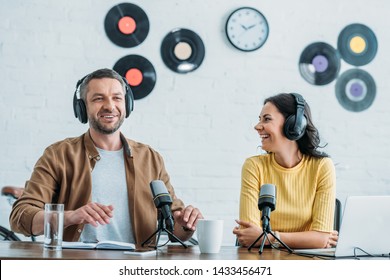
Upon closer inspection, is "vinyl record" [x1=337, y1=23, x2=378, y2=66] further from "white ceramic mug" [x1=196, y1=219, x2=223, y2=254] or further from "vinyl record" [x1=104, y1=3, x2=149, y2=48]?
"white ceramic mug" [x1=196, y1=219, x2=223, y2=254]

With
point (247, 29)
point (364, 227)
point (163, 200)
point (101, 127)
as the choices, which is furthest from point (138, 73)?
point (364, 227)

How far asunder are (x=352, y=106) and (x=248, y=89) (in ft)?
2.23

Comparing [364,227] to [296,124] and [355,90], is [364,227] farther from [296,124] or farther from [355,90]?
[355,90]

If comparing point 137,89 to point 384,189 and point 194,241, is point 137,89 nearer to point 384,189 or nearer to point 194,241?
point 194,241

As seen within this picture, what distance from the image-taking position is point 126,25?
11.0 feet

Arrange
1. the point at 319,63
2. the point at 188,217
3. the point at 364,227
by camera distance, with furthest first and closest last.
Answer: the point at 319,63 < the point at 188,217 < the point at 364,227

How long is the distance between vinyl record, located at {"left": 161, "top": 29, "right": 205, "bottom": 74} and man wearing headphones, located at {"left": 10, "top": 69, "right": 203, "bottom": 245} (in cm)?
119

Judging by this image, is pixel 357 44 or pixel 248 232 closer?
pixel 248 232

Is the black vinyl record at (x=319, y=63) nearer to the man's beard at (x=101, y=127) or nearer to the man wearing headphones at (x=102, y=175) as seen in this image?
the man wearing headphones at (x=102, y=175)

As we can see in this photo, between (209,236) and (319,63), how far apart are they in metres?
2.25

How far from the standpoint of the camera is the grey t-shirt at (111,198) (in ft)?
6.67

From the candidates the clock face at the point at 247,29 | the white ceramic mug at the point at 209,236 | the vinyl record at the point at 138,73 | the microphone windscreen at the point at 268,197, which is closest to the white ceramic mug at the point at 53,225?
the white ceramic mug at the point at 209,236
